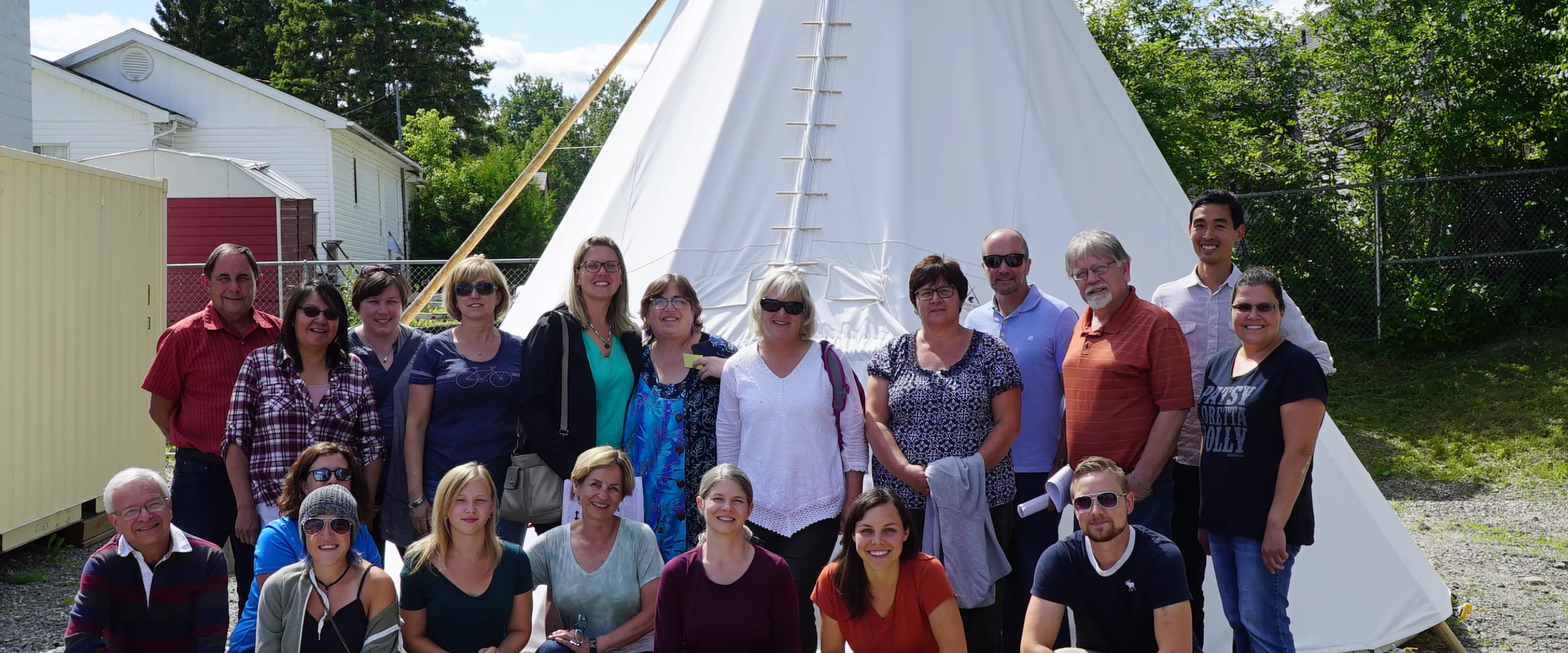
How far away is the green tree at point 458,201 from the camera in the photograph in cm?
2505

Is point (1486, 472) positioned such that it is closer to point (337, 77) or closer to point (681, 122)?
point (681, 122)

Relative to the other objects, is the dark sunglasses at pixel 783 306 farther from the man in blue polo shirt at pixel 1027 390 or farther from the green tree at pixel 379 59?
the green tree at pixel 379 59

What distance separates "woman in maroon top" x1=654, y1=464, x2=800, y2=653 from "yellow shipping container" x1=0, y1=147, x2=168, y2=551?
396cm

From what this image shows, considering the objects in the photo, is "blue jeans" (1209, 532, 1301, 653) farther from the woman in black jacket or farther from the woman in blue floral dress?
the woman in black jacket

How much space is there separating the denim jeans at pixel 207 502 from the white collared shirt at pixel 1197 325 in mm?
2822

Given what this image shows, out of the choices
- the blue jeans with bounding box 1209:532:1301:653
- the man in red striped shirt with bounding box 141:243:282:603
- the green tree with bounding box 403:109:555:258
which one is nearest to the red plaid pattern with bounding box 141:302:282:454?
the man in red striped shirt with bounding box 141:243:282:603

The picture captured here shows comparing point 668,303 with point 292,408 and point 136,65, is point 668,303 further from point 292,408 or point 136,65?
point 136,65

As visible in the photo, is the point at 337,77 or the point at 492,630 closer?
the point at 492,630

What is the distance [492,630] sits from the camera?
293 centimetres

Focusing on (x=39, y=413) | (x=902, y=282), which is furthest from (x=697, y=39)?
(x=39, y=413)

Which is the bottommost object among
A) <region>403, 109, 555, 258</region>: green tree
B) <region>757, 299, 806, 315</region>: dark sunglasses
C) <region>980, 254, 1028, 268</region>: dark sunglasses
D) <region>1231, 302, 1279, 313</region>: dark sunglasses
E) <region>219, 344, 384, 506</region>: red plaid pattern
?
<region>219, 344, 384, 506</region>: red plaid pattern

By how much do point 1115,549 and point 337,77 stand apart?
3189 centimetres

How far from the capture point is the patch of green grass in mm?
7598

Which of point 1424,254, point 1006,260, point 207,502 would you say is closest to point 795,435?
point 1006,260
